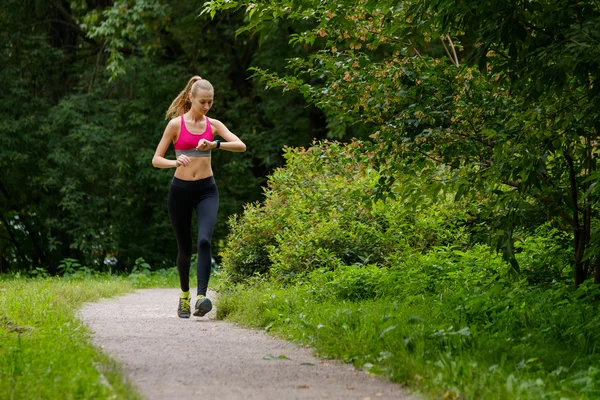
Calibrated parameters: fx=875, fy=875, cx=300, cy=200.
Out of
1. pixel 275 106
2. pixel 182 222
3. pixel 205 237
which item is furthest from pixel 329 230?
pixel 275 106

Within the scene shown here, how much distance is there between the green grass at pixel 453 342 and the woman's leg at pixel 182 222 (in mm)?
1079

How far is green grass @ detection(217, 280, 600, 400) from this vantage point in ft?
16.3

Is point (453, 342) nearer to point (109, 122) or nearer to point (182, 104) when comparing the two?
point (182, 104)

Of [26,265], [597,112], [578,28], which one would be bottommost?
[26,265]

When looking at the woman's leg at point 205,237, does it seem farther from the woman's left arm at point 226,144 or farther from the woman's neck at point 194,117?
the woman's neck at point 194,117

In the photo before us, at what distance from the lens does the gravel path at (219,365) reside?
5.11 metres

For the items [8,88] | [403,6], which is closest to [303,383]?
[403,6]

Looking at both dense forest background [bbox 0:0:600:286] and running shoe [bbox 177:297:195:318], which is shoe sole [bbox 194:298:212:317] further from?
dense forest background [bbox 0:0:600:286]

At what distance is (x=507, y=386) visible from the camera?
470 cm

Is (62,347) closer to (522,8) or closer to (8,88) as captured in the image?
(522,8)

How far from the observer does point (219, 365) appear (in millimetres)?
6055

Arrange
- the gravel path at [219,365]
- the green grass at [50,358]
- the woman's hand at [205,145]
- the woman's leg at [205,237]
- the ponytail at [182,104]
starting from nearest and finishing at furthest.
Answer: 1. the green grass at [50,358]
2. the gravel path at [219,365]
3. the woman's hand at [205,145]
4. the woman's leg at [205,237]
5. the ponytail at [182,104]

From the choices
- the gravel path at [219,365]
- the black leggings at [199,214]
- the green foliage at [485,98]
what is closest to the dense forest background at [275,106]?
the green foliage at [485,98]

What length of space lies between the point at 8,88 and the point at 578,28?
17.9m
